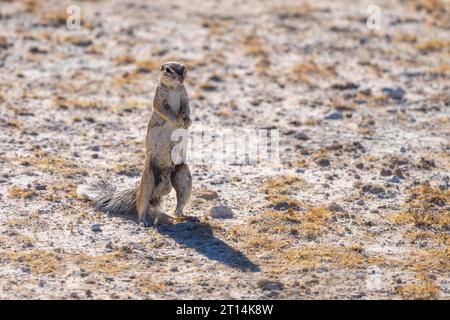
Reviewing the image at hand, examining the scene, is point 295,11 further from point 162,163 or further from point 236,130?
point 162,163

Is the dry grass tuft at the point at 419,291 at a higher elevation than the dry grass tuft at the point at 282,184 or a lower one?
lower

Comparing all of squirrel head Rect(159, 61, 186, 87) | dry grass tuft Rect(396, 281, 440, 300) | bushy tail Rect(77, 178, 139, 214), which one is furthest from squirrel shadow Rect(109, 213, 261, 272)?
squirrel head Rect(159, 61, 186, 87)

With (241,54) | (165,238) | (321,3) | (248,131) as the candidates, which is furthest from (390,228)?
(321,3)

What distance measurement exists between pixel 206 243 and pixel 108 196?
1776 mm

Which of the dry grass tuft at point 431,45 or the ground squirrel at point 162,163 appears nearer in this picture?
the ground squirrel at point 162,163

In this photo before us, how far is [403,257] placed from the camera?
1217 centimetres

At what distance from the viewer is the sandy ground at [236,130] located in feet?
38.1

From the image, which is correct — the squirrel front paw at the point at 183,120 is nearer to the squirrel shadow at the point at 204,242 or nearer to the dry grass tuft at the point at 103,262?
the squirrel shadow at the point at 204,242

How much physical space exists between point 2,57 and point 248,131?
21.2 ft

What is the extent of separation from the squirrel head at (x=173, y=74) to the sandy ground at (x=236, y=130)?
5.89ft

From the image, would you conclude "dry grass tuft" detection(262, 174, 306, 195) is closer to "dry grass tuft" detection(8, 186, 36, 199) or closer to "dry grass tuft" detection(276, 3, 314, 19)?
"dry grass tuft" detection(8, 186, 36, 199)

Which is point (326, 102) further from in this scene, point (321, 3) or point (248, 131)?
point (321, 3)

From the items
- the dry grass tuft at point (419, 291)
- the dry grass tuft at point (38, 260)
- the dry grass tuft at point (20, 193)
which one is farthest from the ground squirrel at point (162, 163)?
the dry grass tuft at point (419, 291)

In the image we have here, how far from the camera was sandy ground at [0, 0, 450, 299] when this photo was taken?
11609 mm
